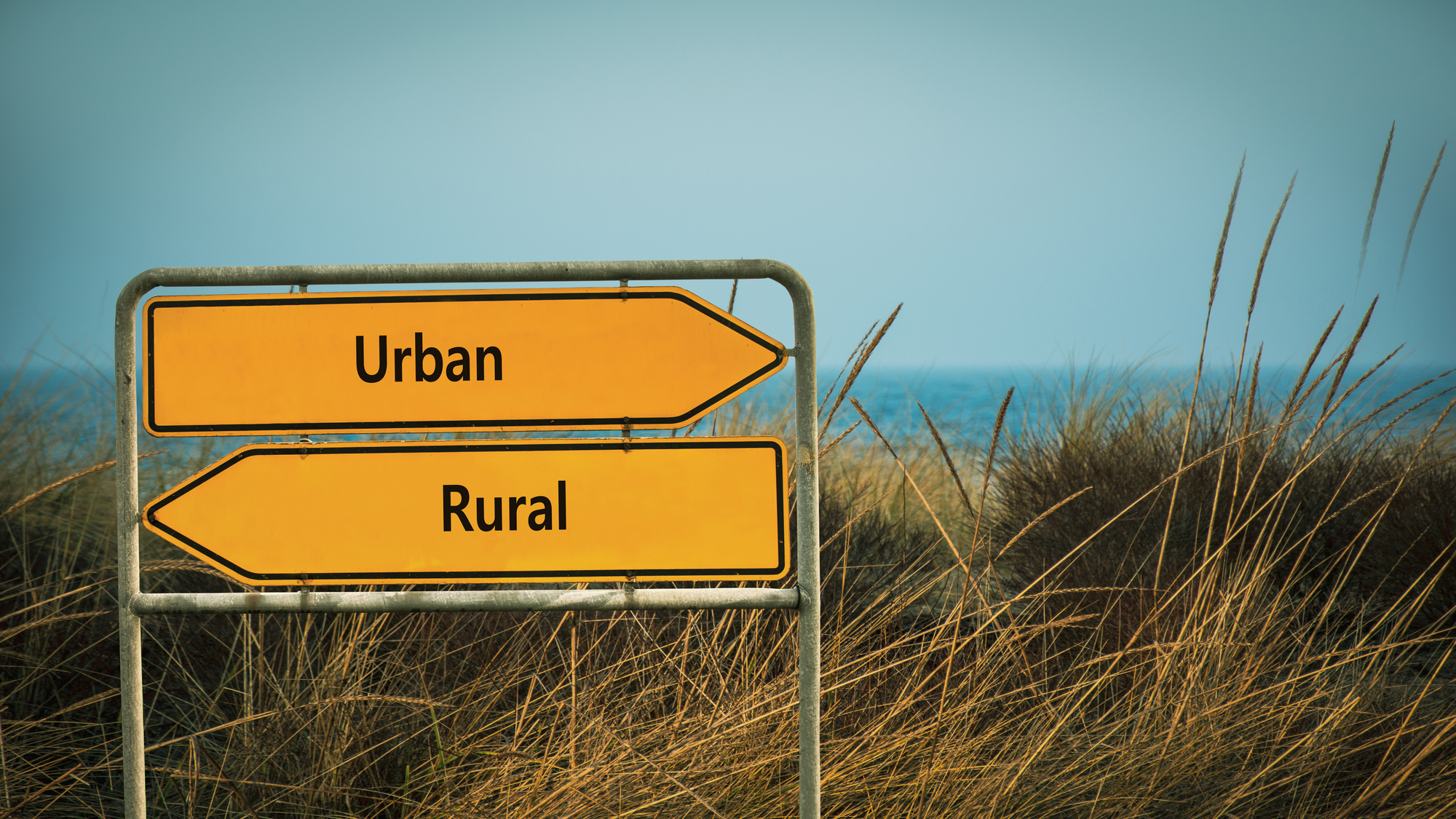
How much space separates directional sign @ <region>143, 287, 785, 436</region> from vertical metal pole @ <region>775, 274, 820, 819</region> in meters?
0.06

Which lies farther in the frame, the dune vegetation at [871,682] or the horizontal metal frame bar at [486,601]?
the dune vegetation at [871,682]

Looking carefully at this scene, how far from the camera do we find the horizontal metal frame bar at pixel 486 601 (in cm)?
162

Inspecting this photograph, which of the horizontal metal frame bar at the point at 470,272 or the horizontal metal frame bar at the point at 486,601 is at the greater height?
the horizontal metal frame bar at the point at 470,272

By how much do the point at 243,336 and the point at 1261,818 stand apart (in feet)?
8.93

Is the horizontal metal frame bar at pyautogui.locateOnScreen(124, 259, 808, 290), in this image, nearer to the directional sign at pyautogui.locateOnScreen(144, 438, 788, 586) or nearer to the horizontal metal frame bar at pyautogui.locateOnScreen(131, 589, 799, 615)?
the directional sign at pyautogui.locateOnScreen(144, 438, 788, 586)

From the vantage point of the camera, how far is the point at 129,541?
169 centimetres

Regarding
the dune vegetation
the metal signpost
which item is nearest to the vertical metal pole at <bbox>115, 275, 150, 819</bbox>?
the metal signpost

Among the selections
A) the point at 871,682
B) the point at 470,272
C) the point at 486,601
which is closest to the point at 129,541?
the point at 486,601

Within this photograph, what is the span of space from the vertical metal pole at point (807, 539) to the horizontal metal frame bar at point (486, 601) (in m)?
0.05

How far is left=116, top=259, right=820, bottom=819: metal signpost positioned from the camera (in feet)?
5.35

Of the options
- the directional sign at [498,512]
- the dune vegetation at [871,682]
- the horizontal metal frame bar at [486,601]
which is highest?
the directional sign at [498,512]

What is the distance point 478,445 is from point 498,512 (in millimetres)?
140

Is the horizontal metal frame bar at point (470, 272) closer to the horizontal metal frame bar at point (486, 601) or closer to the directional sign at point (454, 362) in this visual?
the directional sign at point (454, 362)

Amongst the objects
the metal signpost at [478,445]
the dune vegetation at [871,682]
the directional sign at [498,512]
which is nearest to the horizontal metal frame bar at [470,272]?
the metal signpost at [478,445]
